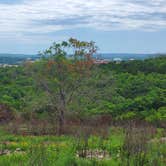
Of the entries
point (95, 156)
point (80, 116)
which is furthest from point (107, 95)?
point (95, 156)

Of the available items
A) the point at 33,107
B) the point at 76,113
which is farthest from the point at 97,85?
the point at 33,107

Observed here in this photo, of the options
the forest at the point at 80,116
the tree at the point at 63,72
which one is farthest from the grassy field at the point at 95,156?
the tree at the point at 63,72

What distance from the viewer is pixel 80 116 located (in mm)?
21172

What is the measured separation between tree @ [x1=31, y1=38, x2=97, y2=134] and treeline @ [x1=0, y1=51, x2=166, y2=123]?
28 centimetres

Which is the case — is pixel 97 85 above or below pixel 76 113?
above

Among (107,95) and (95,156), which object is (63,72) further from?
(95,156)

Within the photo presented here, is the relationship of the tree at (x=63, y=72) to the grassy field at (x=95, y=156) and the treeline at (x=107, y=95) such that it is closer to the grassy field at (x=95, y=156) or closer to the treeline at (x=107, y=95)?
the treeline at (x=107, y=95)

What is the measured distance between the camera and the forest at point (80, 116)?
7.86 metres

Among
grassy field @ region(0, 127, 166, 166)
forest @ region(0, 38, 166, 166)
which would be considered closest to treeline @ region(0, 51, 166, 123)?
forest @ region(0, 38, 166, 166)

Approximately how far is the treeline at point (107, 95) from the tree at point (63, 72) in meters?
0.28

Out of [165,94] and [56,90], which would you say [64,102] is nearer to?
[56,90]

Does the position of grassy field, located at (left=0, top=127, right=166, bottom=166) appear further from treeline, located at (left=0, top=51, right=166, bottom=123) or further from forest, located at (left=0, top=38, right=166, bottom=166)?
treeline, located at (left=0, top=51, right=166, bottom=123)

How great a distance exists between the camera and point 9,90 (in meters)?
32.0

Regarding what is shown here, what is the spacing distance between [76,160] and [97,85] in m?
12.5
